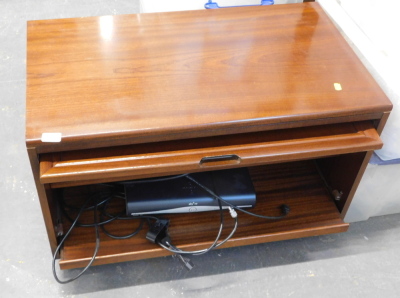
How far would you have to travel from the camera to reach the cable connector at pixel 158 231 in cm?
87

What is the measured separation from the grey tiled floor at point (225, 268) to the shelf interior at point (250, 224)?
0.17 feet

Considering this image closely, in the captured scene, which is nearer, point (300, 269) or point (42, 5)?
point (300, 269)

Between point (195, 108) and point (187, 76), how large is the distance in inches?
3.0

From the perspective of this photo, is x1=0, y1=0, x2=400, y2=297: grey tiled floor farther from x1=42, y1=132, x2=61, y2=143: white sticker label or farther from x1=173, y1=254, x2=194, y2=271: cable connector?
x1=42, y1=132, x2=61, y2=143: white sticker label

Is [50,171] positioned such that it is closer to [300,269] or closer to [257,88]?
[257,88]

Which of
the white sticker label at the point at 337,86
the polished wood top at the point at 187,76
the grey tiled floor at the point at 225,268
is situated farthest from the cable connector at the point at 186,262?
the white sticker label at the point at 337,86

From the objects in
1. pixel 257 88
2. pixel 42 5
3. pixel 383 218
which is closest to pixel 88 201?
pixel 257 88

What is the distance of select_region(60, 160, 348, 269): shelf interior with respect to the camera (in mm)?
862

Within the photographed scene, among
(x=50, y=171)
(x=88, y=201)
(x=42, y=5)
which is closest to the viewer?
(x=50, y=171)

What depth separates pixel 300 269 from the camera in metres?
0.92

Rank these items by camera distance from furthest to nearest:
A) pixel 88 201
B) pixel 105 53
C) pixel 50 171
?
pixel 88 201 → pixel 105 53 → pixel 50 171

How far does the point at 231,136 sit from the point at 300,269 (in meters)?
0.32

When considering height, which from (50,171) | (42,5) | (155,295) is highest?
(50,171)

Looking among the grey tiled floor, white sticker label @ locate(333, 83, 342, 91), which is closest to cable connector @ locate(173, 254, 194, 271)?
the grey tiled floor
